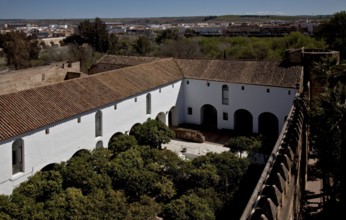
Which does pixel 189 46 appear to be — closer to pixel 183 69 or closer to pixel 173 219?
pixel 183 69

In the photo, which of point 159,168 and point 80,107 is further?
point 80,107

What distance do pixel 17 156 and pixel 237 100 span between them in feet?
63.3

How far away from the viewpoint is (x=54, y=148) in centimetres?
2184

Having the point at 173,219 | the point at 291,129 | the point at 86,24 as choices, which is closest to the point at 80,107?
the point at 173,219

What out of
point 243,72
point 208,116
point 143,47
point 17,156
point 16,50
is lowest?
point 208,116

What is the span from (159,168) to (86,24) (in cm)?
5433

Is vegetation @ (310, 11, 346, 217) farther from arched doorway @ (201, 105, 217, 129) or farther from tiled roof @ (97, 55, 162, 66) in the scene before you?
tiled roof @ (97, 55, 162, 66)

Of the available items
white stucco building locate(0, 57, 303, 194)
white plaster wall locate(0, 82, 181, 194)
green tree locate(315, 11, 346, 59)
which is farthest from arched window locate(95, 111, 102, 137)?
green tree locate(315, 11, 346, 59)

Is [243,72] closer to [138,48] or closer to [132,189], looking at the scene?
[132,189]

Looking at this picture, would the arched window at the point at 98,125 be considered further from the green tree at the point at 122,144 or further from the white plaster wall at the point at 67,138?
the green tree at the point at 122,144

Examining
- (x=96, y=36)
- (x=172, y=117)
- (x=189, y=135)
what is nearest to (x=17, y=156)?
(x=189, y=135)

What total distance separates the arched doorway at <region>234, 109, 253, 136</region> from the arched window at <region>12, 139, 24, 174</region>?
19190 millimetres

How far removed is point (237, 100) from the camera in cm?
3400

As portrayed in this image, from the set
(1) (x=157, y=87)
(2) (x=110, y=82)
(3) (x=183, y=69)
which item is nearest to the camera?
(2) (x=110, y=82)
